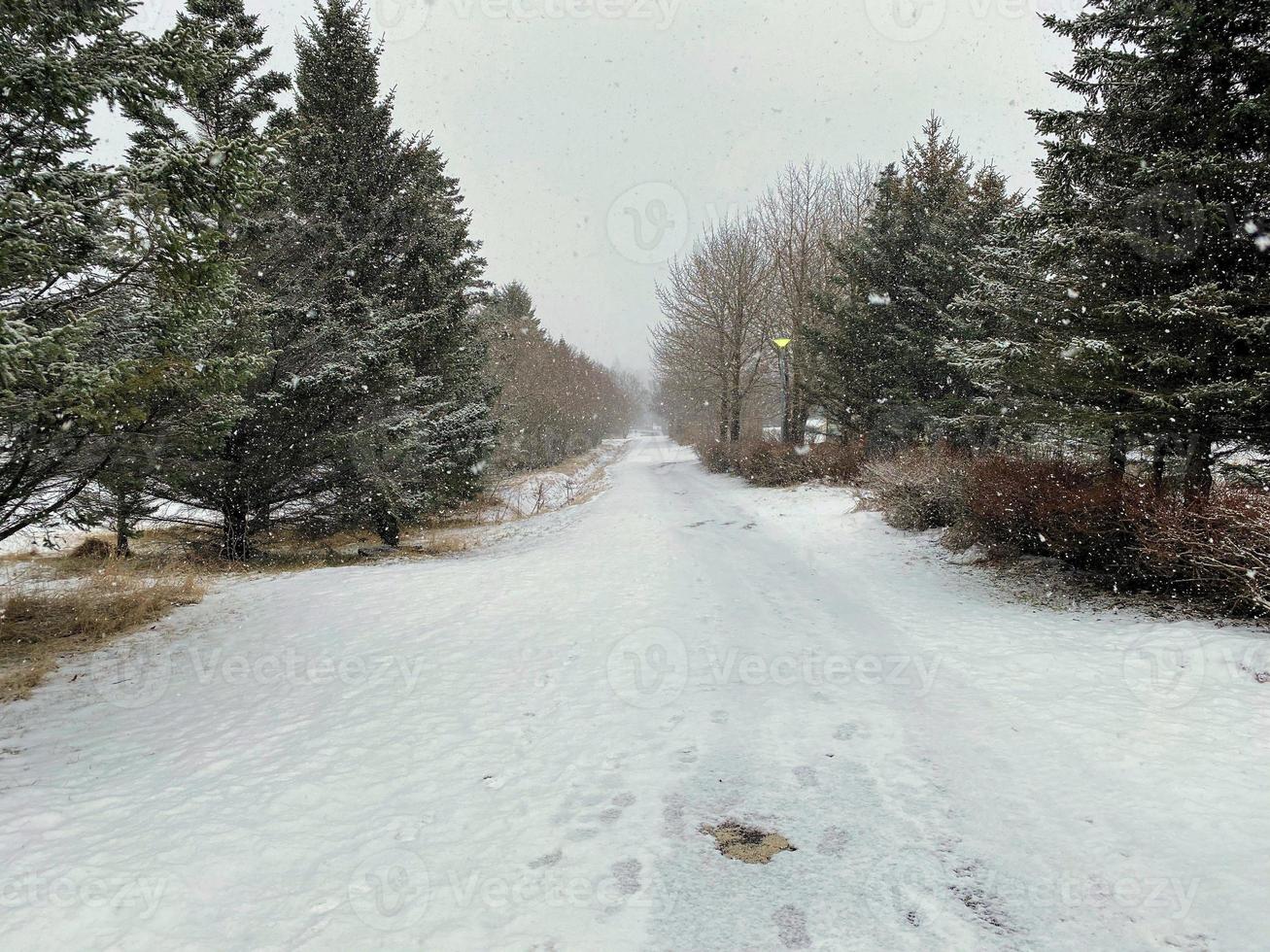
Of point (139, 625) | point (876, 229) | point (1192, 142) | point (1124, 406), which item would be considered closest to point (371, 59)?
point (139, 625)

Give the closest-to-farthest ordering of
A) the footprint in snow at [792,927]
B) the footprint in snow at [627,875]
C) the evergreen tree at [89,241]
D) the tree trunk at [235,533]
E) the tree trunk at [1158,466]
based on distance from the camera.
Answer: the footprint in snow at [792,927] < the footprint in snow at [627,875] < the evergreen tree at [89,241] < the tree trunk at [1158,466] < the tree trunk at [235,533]

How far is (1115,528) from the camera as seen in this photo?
6324 mm

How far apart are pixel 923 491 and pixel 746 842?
8967 millimetres

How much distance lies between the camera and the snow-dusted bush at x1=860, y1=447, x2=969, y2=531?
9.95 m

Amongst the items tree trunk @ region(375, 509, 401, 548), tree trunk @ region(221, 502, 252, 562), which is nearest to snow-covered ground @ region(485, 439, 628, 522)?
tree trunk @ region(375, 509, 401, 548)

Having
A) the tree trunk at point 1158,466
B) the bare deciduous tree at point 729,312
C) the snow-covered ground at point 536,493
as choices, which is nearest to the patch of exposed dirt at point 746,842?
A: the tree trunk at point 1158,466

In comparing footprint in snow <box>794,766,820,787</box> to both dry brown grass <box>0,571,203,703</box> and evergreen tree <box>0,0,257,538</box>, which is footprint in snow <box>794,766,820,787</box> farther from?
dry brown grass <box>0,571,203,703</box>

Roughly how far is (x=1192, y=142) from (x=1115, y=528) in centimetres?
447

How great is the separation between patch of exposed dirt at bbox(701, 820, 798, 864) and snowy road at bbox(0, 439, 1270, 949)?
72 mm

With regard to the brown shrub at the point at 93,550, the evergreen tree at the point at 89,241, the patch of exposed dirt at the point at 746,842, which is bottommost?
the brown shrub at the point at 93,550

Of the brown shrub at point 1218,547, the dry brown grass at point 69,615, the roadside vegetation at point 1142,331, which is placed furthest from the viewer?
the roadside vegetation at point 1142,331

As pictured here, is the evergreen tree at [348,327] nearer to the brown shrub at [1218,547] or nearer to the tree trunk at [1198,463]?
the brown shrub at [1218,547]

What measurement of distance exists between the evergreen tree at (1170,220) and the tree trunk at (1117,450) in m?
0.11

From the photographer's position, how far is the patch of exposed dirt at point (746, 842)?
2.87 meters
